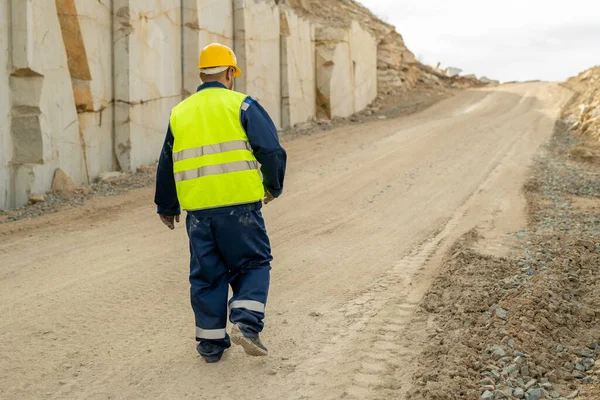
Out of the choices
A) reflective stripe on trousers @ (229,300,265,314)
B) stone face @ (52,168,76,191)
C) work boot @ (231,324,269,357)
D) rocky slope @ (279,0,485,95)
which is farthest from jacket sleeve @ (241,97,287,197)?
rocky slope @ (279,0,485,95)

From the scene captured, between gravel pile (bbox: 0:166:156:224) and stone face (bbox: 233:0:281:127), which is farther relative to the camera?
stone face (bbox: 233:0:281:127)

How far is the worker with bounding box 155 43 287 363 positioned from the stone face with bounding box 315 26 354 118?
17744 mm

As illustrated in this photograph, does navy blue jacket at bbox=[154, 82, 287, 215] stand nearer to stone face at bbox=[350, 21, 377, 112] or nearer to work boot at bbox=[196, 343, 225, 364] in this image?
work boot at bbox=[196, 343, 225, 364]

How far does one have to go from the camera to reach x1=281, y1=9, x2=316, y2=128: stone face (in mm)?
19359

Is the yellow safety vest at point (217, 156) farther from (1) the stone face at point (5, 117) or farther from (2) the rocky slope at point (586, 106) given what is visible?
(2) the rocky slope at point (586, 106)

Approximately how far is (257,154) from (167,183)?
26.6 inches

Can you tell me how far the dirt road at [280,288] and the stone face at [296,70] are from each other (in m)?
6.45

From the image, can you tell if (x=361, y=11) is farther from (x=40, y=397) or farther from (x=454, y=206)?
(x=40, y=397)

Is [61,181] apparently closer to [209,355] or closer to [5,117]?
[5,117]

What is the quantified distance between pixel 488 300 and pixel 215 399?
2.39m

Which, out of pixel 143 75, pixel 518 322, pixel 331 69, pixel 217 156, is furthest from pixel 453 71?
pixel 217 156

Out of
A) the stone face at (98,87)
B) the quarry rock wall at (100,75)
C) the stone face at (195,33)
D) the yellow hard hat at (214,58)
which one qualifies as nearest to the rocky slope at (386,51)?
the quarry rock wall at (100,75)

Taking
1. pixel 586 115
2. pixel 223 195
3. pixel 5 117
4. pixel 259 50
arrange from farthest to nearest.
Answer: pixel 586 115, pixel 259 50, pixel 5 117, pixel 223 195

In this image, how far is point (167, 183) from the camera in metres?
4.45
